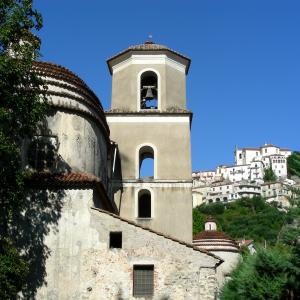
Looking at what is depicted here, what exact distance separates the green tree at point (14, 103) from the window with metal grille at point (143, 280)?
13.0 ft

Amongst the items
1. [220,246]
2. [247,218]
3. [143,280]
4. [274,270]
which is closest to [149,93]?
[220,246]

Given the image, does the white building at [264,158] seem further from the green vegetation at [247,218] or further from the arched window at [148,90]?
the arched window at [148,90]

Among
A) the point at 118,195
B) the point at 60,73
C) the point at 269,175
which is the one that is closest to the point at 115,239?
the point at 60,73

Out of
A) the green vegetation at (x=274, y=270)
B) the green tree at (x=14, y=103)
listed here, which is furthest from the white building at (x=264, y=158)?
the green tree at (x=14, y=103)

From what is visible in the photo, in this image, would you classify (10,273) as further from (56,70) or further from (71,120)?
(56,70)

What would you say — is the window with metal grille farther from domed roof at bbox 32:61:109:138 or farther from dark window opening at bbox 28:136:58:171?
domed roof at bbox 32:61:109:138

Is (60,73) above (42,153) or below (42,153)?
above

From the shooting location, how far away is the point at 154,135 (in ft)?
94.0

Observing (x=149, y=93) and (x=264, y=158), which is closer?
(x=149, y=93)

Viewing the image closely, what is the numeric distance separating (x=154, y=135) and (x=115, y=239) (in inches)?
392

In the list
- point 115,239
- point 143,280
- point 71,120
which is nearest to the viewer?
point 143,280

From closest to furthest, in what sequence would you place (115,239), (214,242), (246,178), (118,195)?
(115,239) < (118,195) < (214,242) < (246,178)

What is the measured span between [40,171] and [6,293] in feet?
19.4

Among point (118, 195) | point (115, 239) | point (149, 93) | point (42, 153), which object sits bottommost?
point (115, 239)
